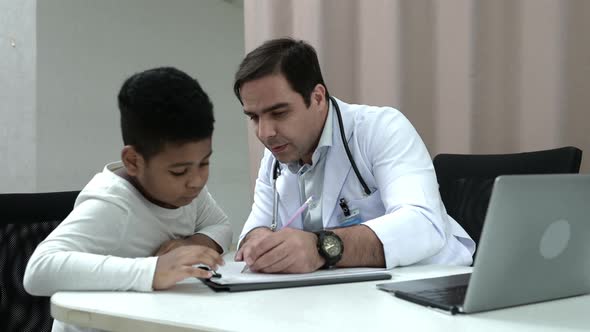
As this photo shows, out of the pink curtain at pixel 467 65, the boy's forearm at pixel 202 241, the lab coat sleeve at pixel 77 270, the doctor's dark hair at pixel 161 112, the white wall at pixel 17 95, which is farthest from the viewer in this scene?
the white wall at pixel 17 95

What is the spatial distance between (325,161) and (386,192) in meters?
0.22

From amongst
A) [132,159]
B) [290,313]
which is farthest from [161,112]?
[290,313]

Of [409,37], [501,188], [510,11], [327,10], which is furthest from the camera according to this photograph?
[327,10]

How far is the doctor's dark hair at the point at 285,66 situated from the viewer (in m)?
1.54

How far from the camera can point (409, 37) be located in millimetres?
2336

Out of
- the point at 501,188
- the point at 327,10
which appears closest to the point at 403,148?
the point at 501,188

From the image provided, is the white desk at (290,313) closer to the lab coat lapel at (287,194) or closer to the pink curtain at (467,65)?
the lab coat lapel at (287,194)

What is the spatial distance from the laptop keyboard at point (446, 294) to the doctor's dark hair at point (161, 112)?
19.1 inches

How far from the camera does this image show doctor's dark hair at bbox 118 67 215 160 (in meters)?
1.07

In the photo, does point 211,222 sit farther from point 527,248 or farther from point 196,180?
point 527,248

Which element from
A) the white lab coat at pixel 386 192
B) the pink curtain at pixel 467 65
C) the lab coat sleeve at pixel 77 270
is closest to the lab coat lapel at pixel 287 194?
the white lab coat at pixel 386 192

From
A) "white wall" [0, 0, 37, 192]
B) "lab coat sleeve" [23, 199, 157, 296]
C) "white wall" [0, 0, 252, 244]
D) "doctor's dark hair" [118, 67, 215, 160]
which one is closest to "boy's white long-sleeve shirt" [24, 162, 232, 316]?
"lab coat sleeve" [23, 199, 157, 296]

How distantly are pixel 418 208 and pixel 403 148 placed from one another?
248mm

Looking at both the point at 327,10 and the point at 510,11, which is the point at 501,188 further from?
the point at 327,10
